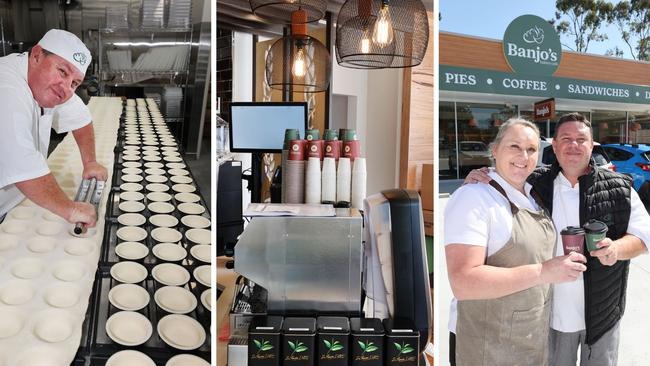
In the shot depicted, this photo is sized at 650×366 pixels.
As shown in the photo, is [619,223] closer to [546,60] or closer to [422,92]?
[546,60]

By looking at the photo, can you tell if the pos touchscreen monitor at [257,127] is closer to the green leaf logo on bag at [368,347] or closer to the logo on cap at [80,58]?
the green leaf logo on bag at [368,347]

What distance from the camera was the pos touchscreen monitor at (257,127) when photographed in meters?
2.75

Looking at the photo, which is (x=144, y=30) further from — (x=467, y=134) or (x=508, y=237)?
(x=508, y=237)

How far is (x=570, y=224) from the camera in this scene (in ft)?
4.37

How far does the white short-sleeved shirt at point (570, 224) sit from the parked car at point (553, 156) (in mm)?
54

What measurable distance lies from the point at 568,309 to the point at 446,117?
2.13ft

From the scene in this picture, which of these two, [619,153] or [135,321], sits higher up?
[619,153]

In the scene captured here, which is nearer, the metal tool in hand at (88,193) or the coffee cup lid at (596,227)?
the metal tool in hand at (88,193)

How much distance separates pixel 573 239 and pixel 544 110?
1.15 ft

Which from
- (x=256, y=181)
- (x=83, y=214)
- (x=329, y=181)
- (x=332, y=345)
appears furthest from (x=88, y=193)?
(x=256, y=181)

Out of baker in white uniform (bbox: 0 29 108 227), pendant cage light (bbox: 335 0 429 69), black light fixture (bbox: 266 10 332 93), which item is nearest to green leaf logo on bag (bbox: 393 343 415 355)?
baker in white uniform (bbox: 0 29 108 227)

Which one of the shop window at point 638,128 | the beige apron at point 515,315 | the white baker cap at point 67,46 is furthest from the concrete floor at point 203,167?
the shop window at point 638,128

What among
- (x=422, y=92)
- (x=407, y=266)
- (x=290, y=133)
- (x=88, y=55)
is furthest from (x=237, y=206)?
(x=422, y=92)

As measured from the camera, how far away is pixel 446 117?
1.37 m
